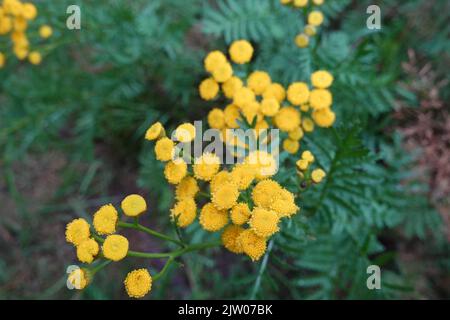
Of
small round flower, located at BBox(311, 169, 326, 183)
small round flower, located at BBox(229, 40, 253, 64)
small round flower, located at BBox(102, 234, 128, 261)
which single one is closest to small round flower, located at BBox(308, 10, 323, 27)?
small round flower, located at BBox(229, 40, 253, 64)

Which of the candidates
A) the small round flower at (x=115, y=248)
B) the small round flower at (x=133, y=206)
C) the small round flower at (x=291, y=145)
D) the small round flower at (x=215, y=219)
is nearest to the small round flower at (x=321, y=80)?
the small round flower at (x=291, y=145)

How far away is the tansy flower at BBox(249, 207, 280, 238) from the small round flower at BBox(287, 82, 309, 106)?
1.94 ft

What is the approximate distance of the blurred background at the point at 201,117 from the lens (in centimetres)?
232

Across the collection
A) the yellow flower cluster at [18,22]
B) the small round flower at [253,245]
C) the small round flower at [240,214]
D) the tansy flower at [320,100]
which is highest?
→ the yellow flower cluster at [18,22]

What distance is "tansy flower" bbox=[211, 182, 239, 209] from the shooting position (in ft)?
4.87

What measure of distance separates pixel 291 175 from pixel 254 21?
3.50ft

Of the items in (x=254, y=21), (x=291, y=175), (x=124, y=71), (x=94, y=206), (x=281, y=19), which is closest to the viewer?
(x=291, y=175)

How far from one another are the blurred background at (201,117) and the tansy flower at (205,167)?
1.64 ft

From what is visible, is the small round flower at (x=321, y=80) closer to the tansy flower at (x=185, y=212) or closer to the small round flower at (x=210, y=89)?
the small round flower at (x=210, y=89)

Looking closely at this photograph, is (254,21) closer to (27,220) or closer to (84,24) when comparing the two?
(84,24)

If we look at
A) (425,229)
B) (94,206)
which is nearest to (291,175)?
(425,229)

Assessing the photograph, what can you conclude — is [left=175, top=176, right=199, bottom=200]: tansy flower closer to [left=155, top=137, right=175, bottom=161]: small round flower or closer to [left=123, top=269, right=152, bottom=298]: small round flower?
[left=155, top=137, right=175, bottom=161]: small round flower

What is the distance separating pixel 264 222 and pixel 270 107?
0.57 metres
